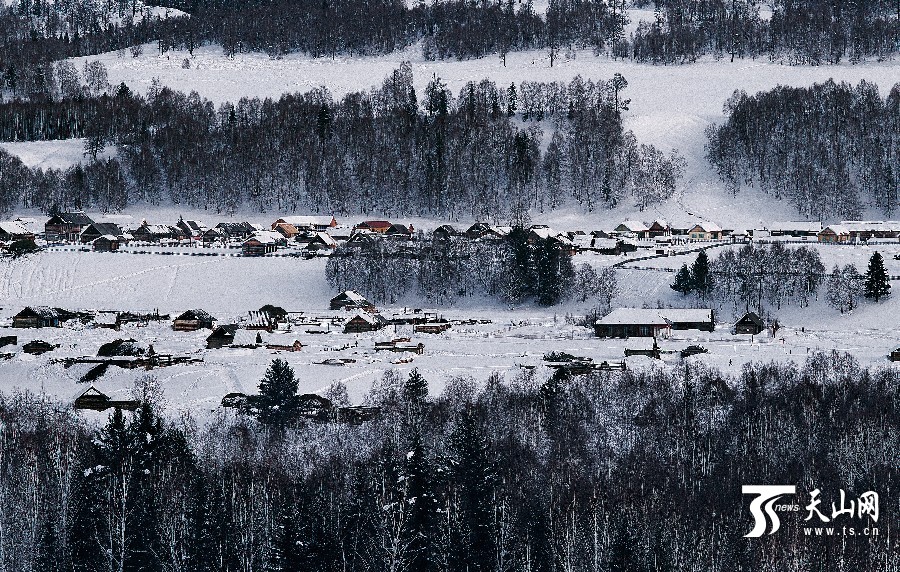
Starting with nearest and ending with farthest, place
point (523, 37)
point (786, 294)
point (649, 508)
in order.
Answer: point (649, 508) < point (786, 294) < point (523, 37)

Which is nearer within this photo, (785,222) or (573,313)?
(573,313)

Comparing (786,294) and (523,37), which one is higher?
(523,37)

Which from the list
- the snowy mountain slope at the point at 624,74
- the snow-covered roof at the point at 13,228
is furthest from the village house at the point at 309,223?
the snowy mountain slope at the point at 624,74

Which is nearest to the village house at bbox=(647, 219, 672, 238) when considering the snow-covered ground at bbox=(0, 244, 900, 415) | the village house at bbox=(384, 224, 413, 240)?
the snow-covered ground at bbox=(0, 244, 900, 415)

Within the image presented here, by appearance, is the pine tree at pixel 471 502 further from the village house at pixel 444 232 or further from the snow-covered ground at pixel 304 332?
the village house at pixel 444 232

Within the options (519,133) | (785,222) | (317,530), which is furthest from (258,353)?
(519,133)

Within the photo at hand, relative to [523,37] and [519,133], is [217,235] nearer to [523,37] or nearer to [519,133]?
[519,133]
